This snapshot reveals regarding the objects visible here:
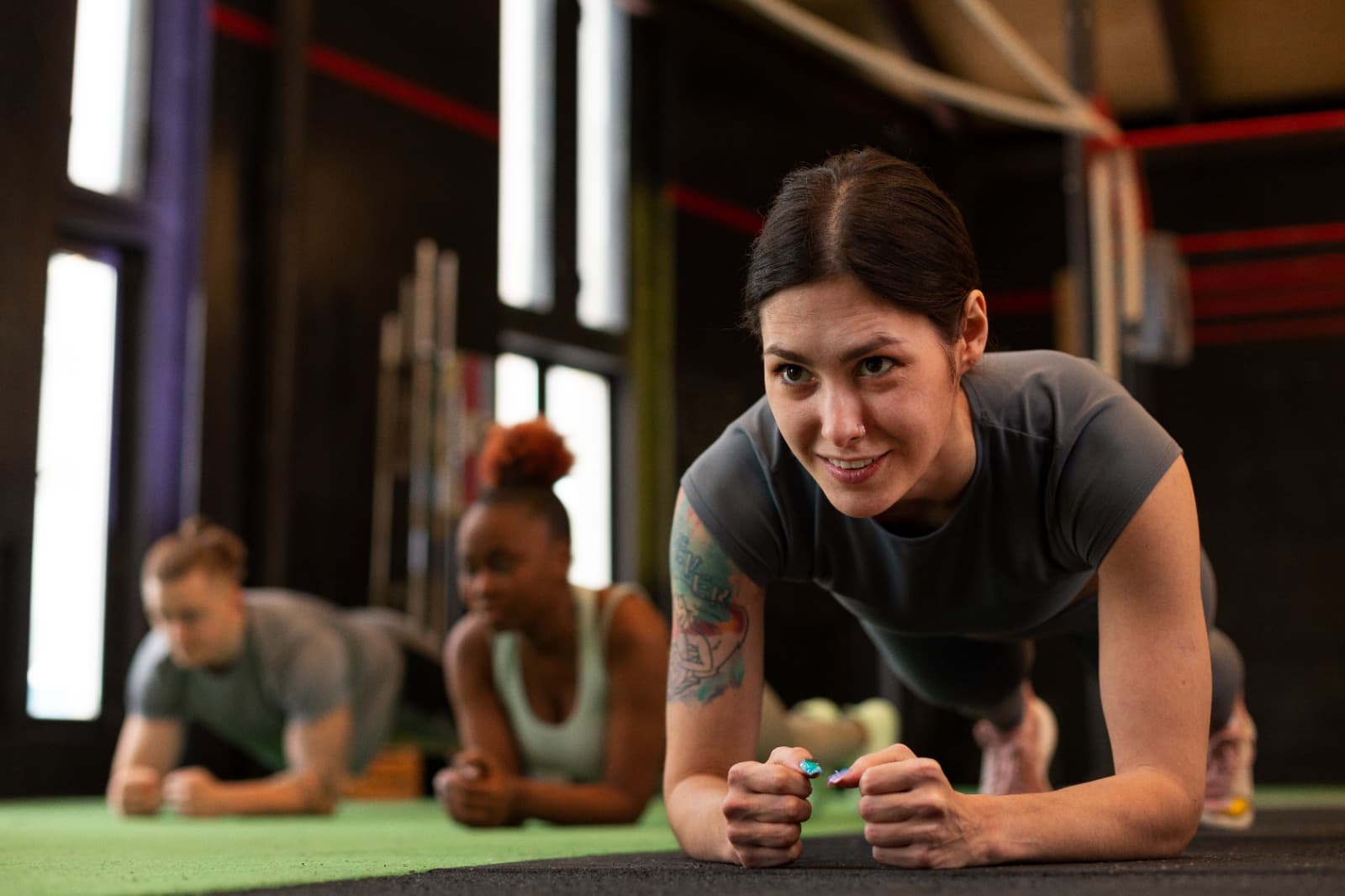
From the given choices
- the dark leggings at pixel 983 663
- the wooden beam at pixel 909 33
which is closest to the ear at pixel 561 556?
the dark leggings at pixel 983 663

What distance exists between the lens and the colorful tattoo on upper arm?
1.70 meters

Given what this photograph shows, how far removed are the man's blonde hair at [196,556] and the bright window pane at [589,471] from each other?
9.69 feet

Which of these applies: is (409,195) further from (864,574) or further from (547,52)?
(864,574)

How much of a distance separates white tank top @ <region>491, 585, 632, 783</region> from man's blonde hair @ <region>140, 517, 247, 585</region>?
880mm

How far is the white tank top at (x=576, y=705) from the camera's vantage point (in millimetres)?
3070

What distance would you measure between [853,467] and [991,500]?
0.78 ft

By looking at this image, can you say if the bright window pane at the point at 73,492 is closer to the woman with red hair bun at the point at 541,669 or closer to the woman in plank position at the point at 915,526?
the woman with red hair bun at the point at 541,669

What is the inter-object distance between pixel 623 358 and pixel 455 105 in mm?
1343

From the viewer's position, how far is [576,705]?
3113mm

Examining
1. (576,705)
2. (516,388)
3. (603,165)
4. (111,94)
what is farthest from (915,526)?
(603,165)

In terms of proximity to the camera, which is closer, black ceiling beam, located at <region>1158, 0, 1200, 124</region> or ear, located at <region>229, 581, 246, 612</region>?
ear, located at <region>229, 581, 246, 612</region>

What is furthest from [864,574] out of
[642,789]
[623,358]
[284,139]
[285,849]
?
[623,358]

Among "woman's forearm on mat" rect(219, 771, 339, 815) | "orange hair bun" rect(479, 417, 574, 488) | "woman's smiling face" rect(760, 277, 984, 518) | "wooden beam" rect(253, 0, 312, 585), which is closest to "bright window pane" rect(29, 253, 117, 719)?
"wooden beam" rect(253, 0, 312, 585)

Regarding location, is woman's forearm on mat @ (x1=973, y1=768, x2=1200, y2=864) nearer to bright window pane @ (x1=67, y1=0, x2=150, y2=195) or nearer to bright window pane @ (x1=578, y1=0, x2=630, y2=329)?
bright window pane @ (x1=67, y1=0, x2=150, y2=195)
